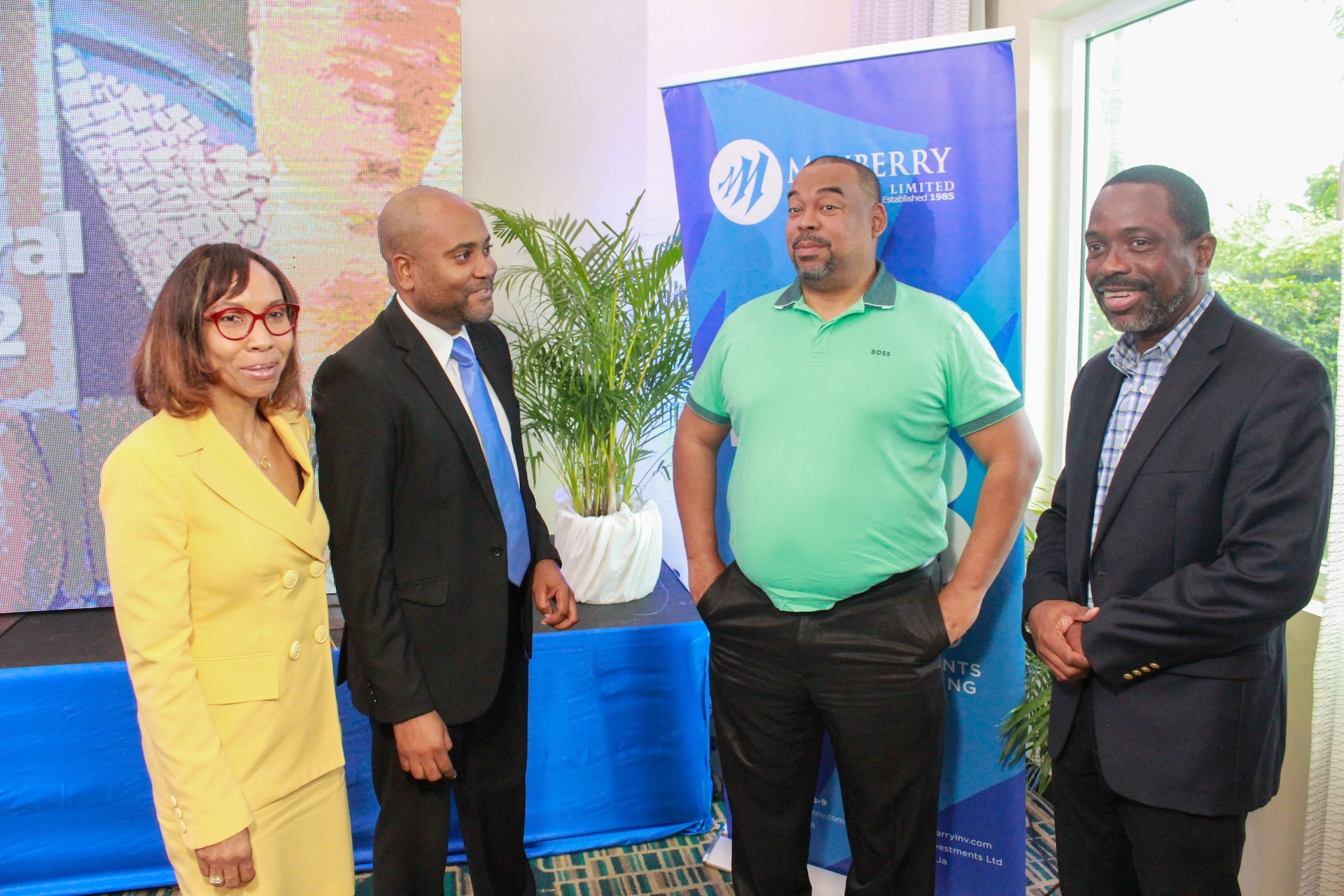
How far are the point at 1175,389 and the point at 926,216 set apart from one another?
2.73 feet

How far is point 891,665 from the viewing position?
1985 mm

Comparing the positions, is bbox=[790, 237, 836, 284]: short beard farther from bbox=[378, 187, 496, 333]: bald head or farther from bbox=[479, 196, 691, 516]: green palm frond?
bbox=[479, 196, 691, 516]: green palm frond

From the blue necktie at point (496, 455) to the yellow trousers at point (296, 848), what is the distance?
1.85ft

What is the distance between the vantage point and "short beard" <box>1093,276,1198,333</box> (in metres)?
1.61

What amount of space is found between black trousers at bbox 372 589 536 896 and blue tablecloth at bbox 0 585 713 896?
0.59 meters

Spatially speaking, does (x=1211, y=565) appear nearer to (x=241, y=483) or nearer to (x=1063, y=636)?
(x=1063, y=636)

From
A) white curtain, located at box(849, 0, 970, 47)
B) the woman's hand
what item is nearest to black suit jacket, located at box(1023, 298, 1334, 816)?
the woman's hand

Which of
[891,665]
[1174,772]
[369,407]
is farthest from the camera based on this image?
[891,665]

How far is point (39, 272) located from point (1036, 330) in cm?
335

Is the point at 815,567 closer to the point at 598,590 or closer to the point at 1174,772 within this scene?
the point at 1174,772

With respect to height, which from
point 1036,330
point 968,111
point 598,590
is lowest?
point 598,590

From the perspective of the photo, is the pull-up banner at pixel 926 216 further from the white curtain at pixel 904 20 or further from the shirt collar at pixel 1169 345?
the white curtain at pixel 904 20

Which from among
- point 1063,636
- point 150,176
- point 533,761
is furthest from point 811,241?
point 150,176

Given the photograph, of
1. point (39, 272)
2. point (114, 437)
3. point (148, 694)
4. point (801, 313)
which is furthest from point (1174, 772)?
point (39, 272)
